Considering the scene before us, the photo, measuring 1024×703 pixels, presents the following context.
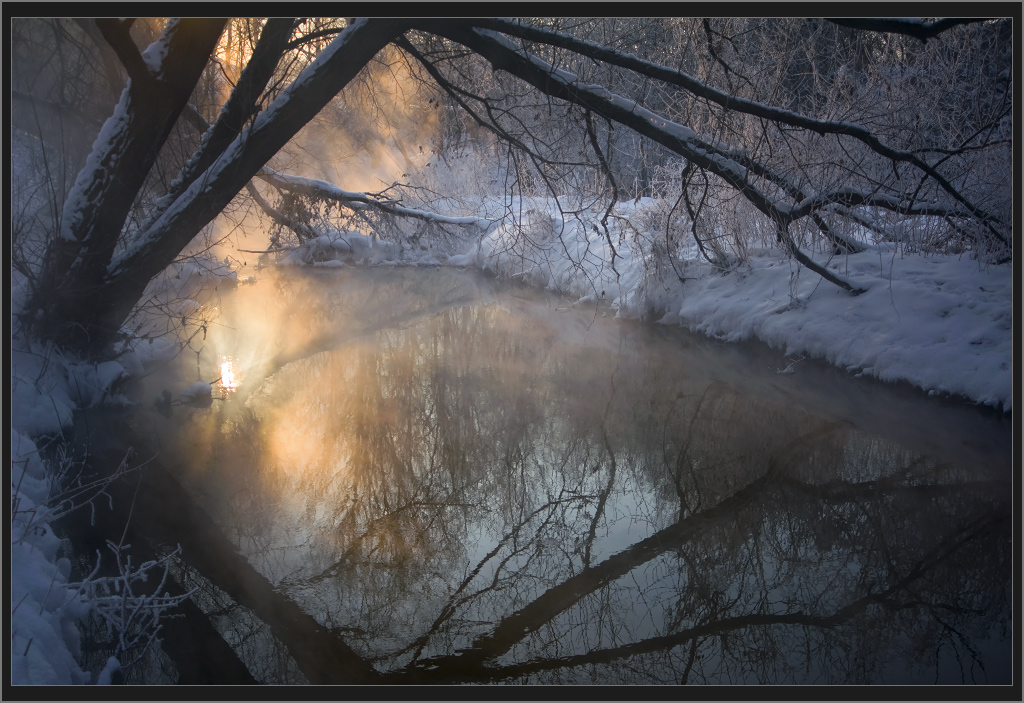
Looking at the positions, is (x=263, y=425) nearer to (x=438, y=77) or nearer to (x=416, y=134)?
(x=438, y=77)

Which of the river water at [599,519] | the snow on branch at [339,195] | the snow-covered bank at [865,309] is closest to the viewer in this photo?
the river water at [599,519]

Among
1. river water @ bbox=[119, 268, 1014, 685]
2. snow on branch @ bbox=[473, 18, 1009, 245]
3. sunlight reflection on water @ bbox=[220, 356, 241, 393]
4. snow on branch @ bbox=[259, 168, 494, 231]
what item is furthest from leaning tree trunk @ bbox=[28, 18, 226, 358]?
snow on branch @ bbox=[259, 168, 494, 231]

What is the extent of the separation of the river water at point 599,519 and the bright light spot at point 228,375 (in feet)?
0.11

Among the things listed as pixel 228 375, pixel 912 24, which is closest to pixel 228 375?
pixel 228 375

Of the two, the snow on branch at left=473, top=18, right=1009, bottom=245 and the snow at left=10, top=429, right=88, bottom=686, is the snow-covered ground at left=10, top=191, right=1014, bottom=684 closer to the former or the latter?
the snow at left=10, top=429, right=88, bottom=686

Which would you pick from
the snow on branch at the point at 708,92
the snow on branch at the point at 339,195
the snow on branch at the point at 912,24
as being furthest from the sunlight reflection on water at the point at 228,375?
the snow on branch at the point at 912,24

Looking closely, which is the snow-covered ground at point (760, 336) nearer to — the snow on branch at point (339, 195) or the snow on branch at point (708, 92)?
the snow on branch at point (708, 92)

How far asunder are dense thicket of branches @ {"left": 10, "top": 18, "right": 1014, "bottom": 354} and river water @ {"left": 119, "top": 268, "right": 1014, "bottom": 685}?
1288 mm

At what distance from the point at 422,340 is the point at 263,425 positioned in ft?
9.36

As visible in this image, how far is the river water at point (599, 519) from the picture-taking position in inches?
93.4

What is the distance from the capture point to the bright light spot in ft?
18.5

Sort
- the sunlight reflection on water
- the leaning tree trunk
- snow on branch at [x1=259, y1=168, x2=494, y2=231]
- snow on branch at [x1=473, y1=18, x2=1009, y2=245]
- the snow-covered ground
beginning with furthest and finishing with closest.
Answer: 1. snow on branch at [x1=259, y1=168, x2=494, y2=231]
2. the sunlight reflection on water
3. the leaning tree trunk
4. snow on branch at [x1=473, y1=18, x2=1009, y2=245]
5. the snow-covered ground

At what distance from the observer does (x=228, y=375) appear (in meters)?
5.96

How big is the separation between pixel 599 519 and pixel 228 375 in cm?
397
